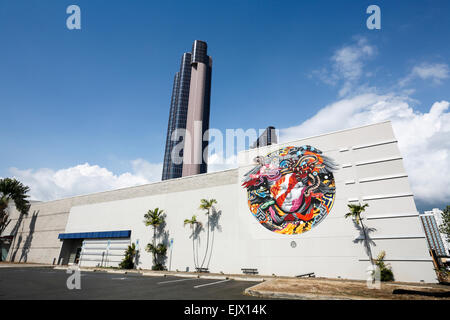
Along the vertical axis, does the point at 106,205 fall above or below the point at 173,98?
below

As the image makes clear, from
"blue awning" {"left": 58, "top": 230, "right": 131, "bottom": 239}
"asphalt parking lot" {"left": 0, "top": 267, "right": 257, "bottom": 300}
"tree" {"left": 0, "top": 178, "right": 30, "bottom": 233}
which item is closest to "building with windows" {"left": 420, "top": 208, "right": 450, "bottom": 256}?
A: "blue awning" {"left": 58, "top": 230, "right": 131, "bottom": 239}

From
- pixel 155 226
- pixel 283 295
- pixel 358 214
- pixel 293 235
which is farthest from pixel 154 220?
pixel 358 214

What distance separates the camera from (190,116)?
9688 centimetres

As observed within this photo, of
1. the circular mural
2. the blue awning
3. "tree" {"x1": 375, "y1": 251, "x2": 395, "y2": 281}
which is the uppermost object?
the circular mural

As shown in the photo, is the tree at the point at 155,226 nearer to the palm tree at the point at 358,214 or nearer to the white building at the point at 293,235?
the white building at the point at 293,235

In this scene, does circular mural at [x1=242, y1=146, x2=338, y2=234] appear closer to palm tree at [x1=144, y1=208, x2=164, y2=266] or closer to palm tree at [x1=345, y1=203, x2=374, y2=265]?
palm tree at [x1=345, y1=203, x2=374, y2=265]

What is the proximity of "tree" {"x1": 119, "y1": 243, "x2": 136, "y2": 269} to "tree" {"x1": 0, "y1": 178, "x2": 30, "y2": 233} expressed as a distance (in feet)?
97.6

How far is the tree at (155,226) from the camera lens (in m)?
27.8

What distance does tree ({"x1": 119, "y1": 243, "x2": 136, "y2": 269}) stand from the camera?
29.2 meters

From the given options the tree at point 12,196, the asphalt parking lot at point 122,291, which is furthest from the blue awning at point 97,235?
the asphalt parking lot at point 122,291
